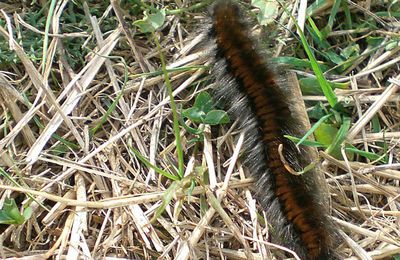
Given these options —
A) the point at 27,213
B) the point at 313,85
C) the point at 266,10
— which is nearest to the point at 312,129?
the point at 313,85

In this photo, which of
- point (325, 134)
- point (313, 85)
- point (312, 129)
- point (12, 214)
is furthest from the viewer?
point (313, 85)

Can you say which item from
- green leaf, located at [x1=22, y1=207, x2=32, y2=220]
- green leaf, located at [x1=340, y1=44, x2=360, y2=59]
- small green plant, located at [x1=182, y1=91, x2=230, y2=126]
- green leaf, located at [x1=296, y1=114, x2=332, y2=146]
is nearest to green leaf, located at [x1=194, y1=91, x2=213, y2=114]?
small green plant, located at [x1=182, y1=91, x2=230, y2=126]

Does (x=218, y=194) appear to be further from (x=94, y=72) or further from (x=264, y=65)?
(x=94, y=72)

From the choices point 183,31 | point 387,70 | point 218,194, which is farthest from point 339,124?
point 183,31

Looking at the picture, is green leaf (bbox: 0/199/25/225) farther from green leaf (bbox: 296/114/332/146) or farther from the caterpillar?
green leaf (bbox: 296/114/332/146)

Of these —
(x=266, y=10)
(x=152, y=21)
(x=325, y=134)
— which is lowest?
(x=325, y=134)

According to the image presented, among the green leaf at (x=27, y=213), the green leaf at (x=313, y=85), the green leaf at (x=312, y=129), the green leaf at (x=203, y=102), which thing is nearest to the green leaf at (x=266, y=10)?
the green leaf at (x=313, y=85)

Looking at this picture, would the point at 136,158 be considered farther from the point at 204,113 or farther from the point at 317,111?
the point at 317,111
